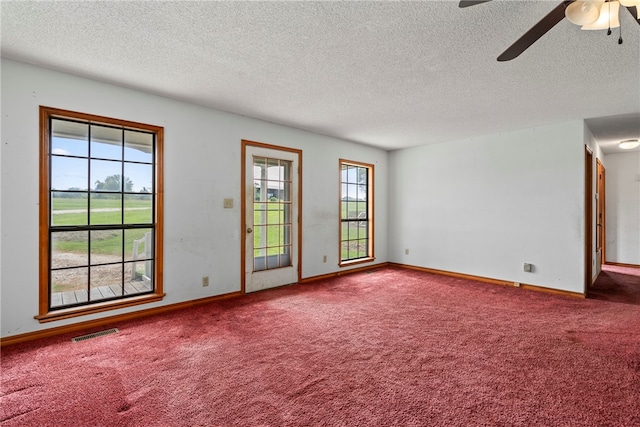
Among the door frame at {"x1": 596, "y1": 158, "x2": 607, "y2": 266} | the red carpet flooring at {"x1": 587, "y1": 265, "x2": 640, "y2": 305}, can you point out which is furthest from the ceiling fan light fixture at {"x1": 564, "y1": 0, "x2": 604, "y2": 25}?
the door frame at {"x1": 596, "y1": 158, "x2": 607, "y2": 266}

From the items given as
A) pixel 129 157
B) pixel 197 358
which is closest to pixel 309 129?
pixel 129 157

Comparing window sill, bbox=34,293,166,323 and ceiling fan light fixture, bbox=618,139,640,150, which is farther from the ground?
ceiling fan light fixture, bbox=618,139,640,150

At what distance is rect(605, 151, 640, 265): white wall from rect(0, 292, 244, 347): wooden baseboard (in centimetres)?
792

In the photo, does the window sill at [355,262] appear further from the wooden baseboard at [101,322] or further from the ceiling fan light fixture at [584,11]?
the ceiling fan light fixture at [584,11]

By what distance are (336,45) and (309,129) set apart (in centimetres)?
254

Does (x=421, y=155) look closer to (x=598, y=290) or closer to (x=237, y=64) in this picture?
(x=598, y=290)

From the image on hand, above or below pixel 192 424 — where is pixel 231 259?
above

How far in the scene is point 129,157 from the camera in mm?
3346

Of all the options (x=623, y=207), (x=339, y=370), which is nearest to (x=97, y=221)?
(x=339, y=370)

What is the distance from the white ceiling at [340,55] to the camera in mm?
1978

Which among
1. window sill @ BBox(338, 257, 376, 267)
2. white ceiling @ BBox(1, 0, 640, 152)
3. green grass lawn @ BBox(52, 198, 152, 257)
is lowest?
window sill @ BBox(338, 257, 376, 267)

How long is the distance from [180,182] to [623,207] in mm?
8428

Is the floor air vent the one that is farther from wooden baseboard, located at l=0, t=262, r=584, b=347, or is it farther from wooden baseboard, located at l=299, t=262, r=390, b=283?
wooden baseboard, located at l=299, t=262, r=390, b=283

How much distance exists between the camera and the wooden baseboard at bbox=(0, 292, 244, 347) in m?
2.63
